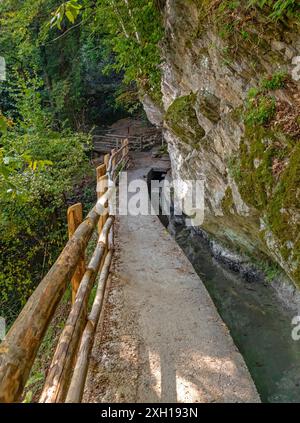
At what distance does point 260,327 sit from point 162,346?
2.63 metres

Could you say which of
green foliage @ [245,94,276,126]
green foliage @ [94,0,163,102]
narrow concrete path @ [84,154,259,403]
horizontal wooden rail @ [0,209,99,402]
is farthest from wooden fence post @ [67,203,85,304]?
green foliage @ [94,0,163,102]

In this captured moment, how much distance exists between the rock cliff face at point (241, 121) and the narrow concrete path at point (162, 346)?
46.9 inches

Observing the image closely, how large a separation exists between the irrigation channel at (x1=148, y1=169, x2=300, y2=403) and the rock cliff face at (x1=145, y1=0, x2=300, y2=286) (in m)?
0.65

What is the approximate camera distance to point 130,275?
5.30 m

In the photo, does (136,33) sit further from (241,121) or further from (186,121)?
(241,121)

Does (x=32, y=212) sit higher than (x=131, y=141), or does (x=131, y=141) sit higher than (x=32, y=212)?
(x=131, y=141)

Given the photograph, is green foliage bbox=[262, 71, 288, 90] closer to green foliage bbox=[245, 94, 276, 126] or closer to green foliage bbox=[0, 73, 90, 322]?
green foliage bbox=[245, 94, 276, 126]

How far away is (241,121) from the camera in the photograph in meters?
4.97

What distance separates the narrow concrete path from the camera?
9.86ft

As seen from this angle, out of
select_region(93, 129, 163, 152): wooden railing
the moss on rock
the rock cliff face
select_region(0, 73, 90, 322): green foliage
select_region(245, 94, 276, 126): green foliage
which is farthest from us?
select_region(93, 129, 163, 152): wooden railing

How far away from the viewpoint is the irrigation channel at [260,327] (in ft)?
14.9

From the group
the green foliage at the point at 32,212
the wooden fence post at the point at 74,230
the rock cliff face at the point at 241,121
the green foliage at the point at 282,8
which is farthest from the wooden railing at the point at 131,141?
the wooden fence post at the point at 74,230

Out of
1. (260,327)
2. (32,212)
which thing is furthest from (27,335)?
(32,212)

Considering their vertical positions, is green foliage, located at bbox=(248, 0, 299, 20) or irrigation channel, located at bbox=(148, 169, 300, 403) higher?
green foliage, located at bbox=(248, 0, 299, 20)
